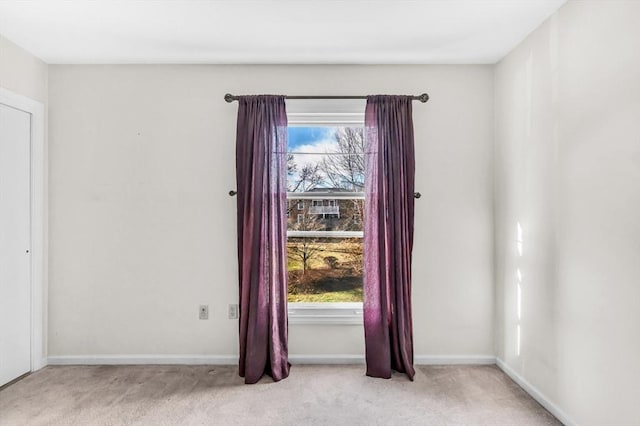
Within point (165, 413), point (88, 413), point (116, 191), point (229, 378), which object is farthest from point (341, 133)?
point (88, 413)

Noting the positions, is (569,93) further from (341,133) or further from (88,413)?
(88,413)

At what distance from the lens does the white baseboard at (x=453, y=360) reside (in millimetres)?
2904

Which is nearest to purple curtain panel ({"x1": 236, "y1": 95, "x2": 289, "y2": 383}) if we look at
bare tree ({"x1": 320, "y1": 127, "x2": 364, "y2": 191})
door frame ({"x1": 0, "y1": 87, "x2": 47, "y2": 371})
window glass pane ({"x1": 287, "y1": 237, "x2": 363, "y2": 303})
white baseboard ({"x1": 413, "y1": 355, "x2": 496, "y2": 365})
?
window glass pane ({"x1": 287, "y1": 237, "x2": 363, "y2": 303})

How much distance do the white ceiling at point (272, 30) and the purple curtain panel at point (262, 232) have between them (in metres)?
0.48

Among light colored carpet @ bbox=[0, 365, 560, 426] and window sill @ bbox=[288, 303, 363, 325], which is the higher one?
window sill @ bbox=[288, 303, 363, 325]

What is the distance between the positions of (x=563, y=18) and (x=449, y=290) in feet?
6.58

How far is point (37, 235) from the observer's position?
281 cm

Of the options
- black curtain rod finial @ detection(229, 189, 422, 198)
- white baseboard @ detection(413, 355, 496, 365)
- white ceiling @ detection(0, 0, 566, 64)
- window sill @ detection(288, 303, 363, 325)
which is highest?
white ceiling @ detection(0, 0, 566, 64)

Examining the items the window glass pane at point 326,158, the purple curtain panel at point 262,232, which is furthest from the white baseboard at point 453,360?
the window glass pane at point 326,158

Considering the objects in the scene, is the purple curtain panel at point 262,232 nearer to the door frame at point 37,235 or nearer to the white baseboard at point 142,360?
the white baseboard at point 142,360

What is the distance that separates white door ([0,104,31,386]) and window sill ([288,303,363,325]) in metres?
2.03

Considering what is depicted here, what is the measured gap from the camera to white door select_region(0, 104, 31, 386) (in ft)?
8.38

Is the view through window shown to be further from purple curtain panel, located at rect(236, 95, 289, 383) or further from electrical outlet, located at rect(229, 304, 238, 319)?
electrical outlet, located at rect(229, 304, 238, 319)

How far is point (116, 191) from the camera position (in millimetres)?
2934
